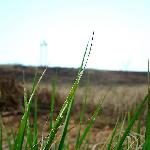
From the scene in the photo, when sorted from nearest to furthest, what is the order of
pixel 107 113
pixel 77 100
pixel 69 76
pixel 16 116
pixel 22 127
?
pixel 22 127 < pixel 16 116 < pixel 107 113 < pixel 77 100 < pixel 69 76

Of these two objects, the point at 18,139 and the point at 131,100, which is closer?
the point at 18,139

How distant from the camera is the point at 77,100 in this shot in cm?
859

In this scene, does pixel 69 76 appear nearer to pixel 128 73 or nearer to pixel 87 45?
pixel 128 73

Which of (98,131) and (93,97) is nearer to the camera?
(98,131)

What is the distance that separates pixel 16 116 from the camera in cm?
722

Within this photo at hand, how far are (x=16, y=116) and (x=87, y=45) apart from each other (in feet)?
21.2

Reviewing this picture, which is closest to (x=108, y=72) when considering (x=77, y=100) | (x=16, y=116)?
(x=77, y=100)

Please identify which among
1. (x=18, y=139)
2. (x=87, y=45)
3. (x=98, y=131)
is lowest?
(x=98, y=131)

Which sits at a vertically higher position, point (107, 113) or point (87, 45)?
point (87, 45)

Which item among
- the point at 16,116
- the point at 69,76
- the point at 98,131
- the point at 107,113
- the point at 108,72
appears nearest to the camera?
the point at 98,131

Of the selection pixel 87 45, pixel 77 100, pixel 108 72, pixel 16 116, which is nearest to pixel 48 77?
pixel 108 72

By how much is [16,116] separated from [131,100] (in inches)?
82.2

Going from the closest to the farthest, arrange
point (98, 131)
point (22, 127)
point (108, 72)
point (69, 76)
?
point (22, 127) → point (98, 131) → point (69, 76) → point (108, 72)

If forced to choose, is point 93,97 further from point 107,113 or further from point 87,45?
point 87,45
